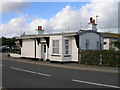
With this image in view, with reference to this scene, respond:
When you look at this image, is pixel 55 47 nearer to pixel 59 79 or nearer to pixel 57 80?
pixel 59 79

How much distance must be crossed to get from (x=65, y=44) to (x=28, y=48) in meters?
7.58

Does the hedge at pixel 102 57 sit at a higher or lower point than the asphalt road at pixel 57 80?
higher

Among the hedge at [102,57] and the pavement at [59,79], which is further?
the hedge at [102,57]

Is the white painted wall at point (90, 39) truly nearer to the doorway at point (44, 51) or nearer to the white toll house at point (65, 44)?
the white toll house at point (65, 44)

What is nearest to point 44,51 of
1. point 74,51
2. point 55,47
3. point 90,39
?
point 55,47

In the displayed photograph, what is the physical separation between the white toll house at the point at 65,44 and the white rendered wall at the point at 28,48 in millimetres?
480

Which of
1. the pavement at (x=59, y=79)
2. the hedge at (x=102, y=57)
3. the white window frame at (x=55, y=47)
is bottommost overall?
the pavement at (x=59, y=79)

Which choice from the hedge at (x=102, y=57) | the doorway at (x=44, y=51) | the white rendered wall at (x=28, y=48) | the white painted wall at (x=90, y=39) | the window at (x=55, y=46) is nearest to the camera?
the hedge at (x=102, y=57)

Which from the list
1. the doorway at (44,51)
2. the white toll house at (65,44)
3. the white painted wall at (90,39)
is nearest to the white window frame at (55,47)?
the white toll house at (65,44)

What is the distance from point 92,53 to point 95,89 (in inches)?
353

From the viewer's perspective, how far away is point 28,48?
23359mm

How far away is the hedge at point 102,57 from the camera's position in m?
14.1

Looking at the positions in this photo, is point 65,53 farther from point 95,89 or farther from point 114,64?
point 95,89

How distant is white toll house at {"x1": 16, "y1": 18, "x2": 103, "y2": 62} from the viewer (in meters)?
17.8
